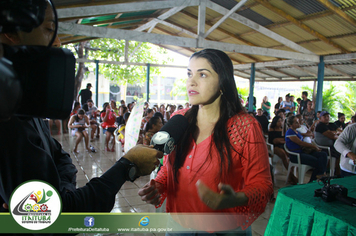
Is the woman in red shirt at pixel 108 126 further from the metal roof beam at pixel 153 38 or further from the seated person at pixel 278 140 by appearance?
the seated person at pixel 278 140

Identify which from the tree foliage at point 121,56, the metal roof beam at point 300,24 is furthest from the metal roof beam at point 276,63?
the tree foliage at point 121,56

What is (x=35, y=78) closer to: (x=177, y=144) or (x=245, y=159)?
(x=177, y=144)

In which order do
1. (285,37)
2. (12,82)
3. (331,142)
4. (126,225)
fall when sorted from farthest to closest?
(285,37) < (331,142) < (126,225) < (12,82)

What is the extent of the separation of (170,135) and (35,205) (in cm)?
54

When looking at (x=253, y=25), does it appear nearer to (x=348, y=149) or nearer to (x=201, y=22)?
(x=201, y=22)

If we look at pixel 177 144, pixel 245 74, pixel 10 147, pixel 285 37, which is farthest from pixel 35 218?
pixel 245 74

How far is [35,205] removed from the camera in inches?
31.7

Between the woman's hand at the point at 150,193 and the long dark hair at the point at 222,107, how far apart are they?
106 mm

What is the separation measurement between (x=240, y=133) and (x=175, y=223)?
499 mm

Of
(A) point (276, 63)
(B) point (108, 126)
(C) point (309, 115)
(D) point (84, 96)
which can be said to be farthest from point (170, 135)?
(A) point (276, 63)

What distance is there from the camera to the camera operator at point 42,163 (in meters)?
0.62

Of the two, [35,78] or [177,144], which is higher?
[35,78]

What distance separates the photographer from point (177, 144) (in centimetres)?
113

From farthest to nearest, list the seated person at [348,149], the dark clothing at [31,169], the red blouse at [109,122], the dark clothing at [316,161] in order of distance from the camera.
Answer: the red blouse at [109,122] → the dark clothing at [316,161] → the seated person at [348,149] → the dark clothing at [31,169]
